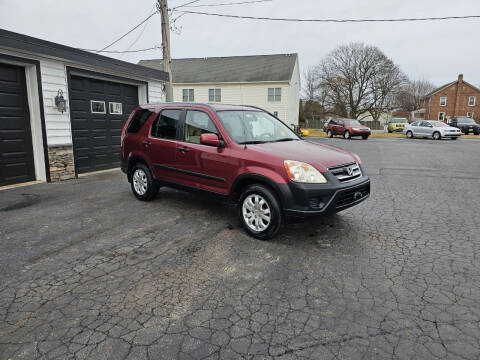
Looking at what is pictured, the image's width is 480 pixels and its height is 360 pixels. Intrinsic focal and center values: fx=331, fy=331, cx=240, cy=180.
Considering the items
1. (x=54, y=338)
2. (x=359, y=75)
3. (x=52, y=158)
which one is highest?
(x=359, y=75)

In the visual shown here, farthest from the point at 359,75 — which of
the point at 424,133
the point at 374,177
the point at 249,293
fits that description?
the point at 249,293

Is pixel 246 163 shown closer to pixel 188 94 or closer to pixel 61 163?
pixel 61 163

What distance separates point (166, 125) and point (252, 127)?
1.57 meters

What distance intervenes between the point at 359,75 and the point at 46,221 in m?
44.4

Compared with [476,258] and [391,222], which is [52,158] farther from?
[476,258]

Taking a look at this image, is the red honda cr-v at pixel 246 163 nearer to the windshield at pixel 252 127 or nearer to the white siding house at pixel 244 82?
the windshield at pixel 252 127

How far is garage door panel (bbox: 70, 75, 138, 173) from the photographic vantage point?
29.5 ft

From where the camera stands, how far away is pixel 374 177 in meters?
9.10

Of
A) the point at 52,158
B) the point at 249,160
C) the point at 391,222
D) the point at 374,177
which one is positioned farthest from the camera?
the point at 374,177

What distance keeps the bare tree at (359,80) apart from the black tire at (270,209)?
42751 millimetres

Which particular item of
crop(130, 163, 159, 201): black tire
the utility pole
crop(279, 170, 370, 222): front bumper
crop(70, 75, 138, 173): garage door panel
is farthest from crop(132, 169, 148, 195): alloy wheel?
the utility pole

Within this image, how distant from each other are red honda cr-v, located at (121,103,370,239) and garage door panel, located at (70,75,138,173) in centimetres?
369

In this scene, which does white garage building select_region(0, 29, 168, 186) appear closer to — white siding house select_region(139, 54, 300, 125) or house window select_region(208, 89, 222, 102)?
white siding house select_region(139, 54, 300, 125)

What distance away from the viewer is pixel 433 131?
82.6 ft
